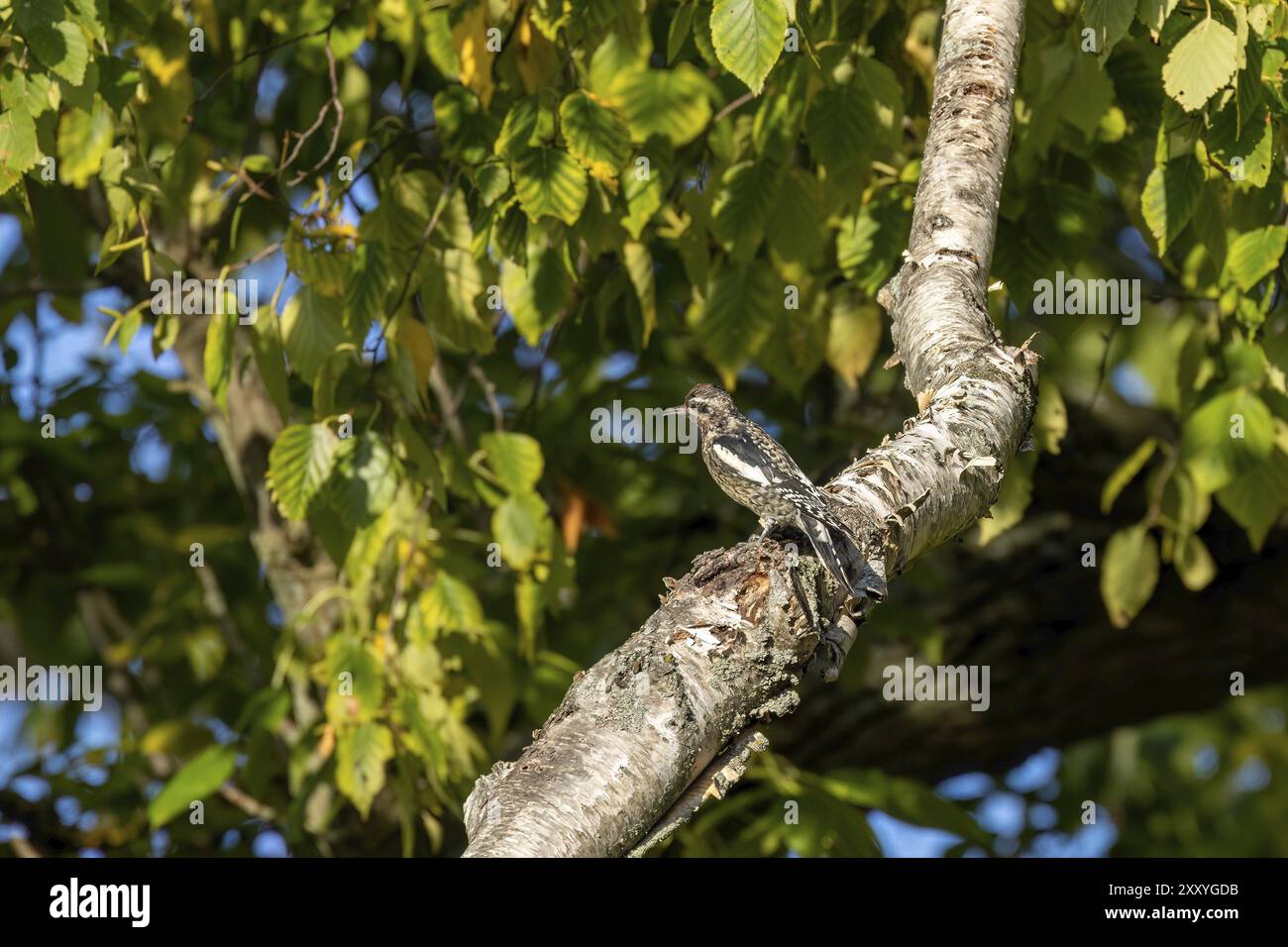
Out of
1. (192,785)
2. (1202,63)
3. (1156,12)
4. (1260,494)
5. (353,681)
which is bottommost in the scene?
(192,785)

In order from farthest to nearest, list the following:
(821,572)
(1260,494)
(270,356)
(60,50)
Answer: (1260,494), (270,356), (60,50), (821,572)

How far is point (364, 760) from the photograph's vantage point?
355 centimetres

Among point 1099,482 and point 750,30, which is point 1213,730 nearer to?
point 1099,482

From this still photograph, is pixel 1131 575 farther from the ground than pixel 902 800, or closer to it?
farther from the ground

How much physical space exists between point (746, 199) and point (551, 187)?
576 mm

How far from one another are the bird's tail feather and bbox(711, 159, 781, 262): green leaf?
1422 mm

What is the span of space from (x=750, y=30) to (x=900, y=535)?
888 mm

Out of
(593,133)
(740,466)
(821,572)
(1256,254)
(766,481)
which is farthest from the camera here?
(1256,254)

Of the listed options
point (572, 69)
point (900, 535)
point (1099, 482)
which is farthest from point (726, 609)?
point (1099, 482)

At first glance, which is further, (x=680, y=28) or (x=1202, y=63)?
(x=680, y=28)

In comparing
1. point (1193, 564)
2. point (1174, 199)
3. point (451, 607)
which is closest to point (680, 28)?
point (1174, 199)

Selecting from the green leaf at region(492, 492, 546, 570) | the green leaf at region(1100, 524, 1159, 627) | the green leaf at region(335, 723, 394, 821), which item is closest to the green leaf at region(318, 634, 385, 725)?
the green leaf at region(335, 723, 394, 821)

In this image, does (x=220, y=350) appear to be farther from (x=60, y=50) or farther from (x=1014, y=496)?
(x=1014, y=496)

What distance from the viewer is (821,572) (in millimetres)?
1881
